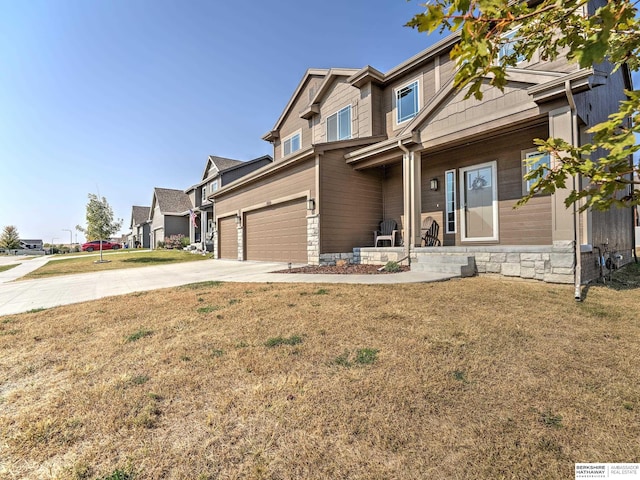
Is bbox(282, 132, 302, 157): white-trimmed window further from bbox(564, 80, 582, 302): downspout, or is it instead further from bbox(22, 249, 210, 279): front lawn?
bbox(564, 80, 582, 302): downspout

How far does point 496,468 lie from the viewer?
1.55 m

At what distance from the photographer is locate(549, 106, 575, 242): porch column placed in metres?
5.56

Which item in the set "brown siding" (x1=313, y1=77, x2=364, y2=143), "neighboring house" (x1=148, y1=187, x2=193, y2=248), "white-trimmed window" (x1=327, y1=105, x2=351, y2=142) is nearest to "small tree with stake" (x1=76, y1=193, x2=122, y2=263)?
"neighboring house" (x1=148, y1=187, x2=193, y2=248)

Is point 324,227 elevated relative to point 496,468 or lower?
elevated

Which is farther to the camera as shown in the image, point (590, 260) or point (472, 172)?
point (472, 172)

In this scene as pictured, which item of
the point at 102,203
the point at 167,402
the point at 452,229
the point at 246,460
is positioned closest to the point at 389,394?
the point at 246,460

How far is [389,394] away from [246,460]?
3.56 feet

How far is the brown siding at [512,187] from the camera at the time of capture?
24.0 ft

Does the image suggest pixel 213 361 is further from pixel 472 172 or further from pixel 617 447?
pixel 472 172

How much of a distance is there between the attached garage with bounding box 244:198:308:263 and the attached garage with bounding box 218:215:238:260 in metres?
1.44

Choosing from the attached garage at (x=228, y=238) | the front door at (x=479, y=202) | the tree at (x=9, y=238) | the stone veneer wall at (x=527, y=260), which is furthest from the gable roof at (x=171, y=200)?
the stone veneer wall at (x=527, y=260)

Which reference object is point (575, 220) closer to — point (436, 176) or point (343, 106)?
point (436, 176)

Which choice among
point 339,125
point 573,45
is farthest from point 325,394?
point 339,125

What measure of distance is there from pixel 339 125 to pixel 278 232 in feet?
17.0
